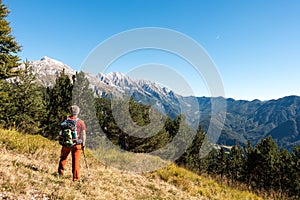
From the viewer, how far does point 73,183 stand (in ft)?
21.4

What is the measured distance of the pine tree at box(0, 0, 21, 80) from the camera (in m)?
25.6

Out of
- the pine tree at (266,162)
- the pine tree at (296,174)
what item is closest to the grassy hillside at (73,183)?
the pine tree at (296,174)

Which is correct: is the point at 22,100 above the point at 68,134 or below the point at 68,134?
above

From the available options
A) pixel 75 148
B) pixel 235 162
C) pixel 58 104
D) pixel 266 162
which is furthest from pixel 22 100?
pixel 235 162

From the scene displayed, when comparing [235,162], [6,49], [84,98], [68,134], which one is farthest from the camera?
[235,162]

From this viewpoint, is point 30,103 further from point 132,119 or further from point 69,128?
point 69,128

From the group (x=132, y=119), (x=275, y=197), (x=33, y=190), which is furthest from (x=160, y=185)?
(x=132, y=119)

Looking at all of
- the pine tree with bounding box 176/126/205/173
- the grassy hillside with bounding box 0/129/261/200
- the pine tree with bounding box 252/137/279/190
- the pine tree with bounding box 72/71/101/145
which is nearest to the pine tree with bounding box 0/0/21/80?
the pine tree with bounding box 72/71/101/145

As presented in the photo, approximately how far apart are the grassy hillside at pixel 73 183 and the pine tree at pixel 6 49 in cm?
1941

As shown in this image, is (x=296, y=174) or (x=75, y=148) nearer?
(x=75, y=148)

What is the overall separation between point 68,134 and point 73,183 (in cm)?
137

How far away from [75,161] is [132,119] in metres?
25.2

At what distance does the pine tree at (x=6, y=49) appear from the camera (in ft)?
84.0

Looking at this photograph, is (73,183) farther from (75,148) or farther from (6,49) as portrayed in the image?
(6,49)
